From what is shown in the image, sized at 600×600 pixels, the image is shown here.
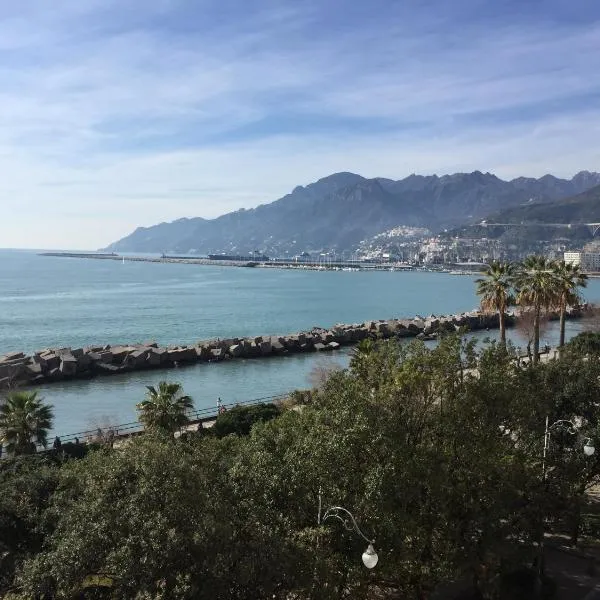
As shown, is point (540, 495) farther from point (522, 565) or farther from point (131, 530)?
point (131, 530)

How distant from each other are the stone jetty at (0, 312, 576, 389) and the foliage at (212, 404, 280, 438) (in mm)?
15992

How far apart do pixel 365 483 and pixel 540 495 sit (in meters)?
4.56

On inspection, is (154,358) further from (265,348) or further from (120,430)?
(120,430)

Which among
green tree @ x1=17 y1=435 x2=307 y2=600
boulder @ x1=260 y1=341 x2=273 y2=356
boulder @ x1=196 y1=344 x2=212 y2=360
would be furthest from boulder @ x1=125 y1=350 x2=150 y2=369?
green tree @ x1=17 y1=435 x2=307 y2=600

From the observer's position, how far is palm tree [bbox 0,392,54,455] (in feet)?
65.5

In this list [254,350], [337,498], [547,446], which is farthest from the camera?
[254,350]

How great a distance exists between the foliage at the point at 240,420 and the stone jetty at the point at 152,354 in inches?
630

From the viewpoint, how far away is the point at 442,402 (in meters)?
13.4

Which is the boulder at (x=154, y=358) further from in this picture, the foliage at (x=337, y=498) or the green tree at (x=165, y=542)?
the green tree at (x=165, y=542)

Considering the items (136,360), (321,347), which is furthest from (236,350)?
(136,360)

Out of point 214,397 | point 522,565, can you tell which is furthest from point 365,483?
point 214,397

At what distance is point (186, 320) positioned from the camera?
78.2m

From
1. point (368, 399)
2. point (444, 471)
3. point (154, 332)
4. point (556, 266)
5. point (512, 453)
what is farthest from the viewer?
point (154, 332)

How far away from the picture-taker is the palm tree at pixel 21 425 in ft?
65.5
